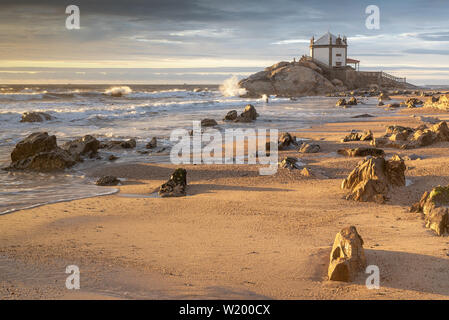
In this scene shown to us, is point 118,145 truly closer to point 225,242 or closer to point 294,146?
point 294,146

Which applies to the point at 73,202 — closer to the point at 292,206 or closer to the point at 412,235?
the point at 292,206

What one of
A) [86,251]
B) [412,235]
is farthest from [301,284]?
[86,251]

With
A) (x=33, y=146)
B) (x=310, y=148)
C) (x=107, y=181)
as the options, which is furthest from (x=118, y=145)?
(x=310, y=148)

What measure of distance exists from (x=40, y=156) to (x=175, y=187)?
5.51 m

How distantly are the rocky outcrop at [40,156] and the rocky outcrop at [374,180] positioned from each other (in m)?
8.39

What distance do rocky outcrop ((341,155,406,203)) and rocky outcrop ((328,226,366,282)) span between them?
3315 millimetres

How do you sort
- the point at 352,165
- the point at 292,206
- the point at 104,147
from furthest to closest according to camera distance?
the point at 104,147
the point at 352,165
the point at 292,206

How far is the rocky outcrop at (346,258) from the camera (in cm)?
486

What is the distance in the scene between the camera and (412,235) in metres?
6.21

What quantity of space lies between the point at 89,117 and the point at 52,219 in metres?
22.7

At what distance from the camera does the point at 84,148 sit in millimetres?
14438

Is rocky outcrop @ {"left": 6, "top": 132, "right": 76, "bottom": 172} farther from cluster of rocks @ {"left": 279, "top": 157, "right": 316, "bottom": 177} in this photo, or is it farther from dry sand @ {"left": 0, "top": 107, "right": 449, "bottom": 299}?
cluster of rocks @ {"left": 279, "top": 157, "right": 316, "bottom": 177}

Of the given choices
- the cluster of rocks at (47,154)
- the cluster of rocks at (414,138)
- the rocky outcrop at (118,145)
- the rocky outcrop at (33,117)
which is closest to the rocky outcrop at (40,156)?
the cluster of rocks at (47,154)
